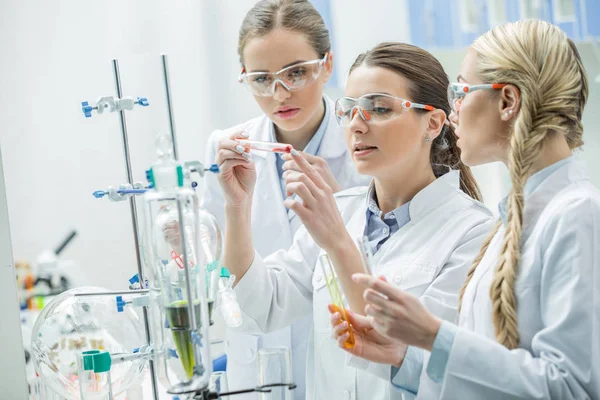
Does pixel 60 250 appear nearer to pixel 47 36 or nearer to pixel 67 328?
pixel 47 36

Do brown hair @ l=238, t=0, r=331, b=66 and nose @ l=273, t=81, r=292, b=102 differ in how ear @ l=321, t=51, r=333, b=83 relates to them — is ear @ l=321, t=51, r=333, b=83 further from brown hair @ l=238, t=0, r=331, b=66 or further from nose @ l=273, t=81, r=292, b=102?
nose @ l=273, t=81, r=292, b=102

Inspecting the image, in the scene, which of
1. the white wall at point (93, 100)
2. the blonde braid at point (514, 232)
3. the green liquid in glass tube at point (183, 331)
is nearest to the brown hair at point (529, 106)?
the blonde braid at point (514, 232)

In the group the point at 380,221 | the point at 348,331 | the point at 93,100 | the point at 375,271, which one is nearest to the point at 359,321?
the point at 348,331

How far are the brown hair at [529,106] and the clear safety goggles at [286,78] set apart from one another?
2.89 feet

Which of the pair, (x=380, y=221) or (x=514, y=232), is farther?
(x=380, y=221)

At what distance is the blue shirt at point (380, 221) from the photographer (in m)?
1.98

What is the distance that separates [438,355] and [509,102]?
55 cm

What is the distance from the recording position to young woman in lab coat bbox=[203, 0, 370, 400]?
7.55 feet

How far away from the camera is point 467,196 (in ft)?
6.46

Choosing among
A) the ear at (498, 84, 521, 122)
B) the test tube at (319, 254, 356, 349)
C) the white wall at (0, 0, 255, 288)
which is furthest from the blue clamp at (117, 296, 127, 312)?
the white wall at (0, 0, 255, 288)

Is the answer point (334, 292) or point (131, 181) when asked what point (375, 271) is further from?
point (131, 181)

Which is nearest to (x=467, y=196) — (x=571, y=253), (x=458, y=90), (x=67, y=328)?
(x=458, y=90)

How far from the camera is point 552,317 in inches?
53.4

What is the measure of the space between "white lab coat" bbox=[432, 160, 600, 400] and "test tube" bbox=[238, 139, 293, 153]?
2.26 ft
